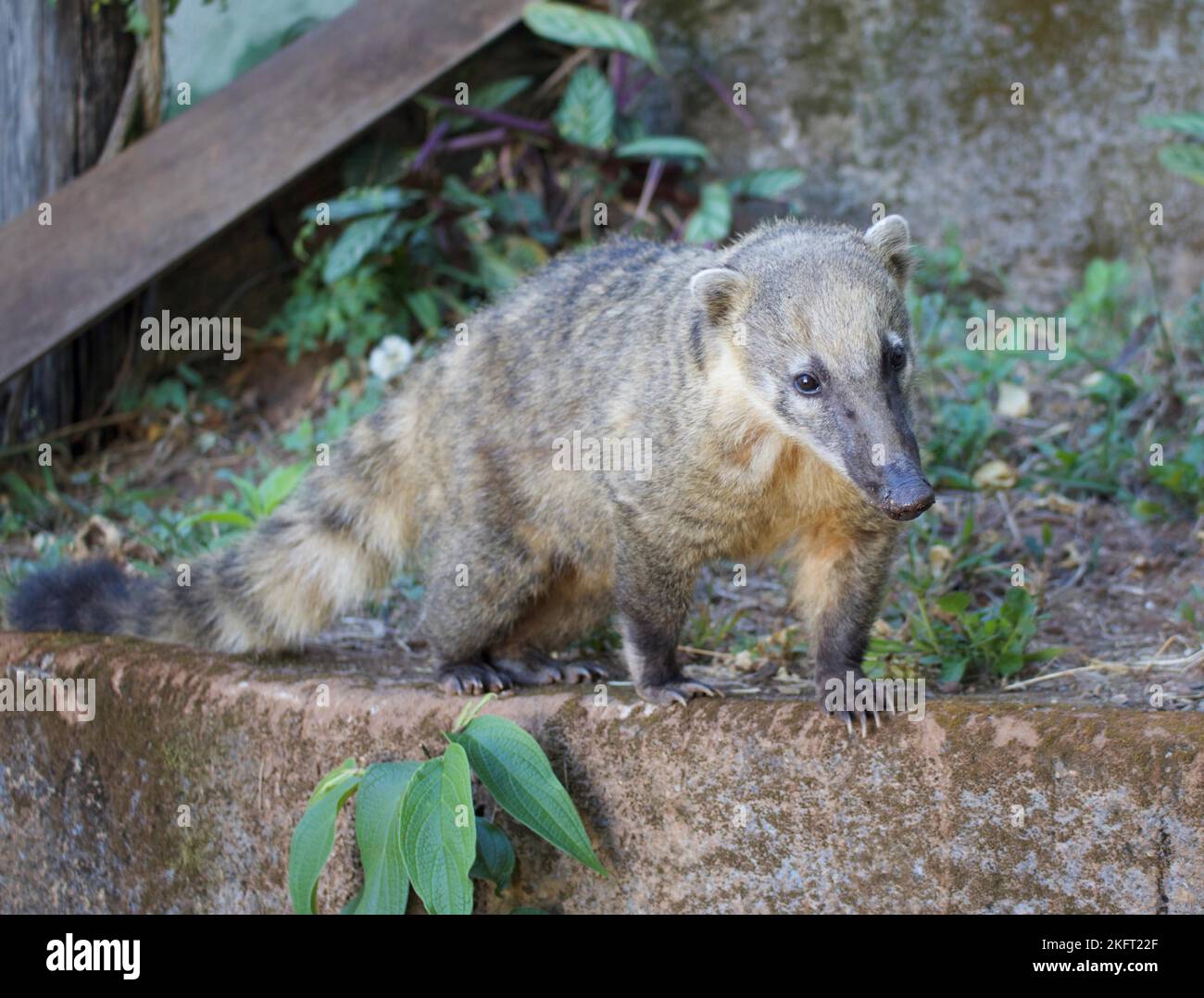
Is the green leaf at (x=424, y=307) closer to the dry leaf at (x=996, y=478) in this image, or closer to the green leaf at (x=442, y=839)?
the dry leaf at (x=996, y=478)

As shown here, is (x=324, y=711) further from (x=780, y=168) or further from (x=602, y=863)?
(x=780, y=168)

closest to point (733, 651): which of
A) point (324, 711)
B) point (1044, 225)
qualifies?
point (324, 711)

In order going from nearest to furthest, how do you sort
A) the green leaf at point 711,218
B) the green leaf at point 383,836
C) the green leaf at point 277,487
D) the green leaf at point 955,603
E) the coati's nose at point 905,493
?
the coati's nose at point 905,493
the green leaf at point 383,836
the green leaf at point 955,603
the green leaf at point 277,487
the green leaf at point 711,218

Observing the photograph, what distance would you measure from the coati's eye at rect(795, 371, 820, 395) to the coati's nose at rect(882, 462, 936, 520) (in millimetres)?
416

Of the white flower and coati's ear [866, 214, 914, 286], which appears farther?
the white flower

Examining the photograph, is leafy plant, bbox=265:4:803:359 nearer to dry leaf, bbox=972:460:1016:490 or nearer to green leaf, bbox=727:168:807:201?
green leaf, bbox=727:168:807:201

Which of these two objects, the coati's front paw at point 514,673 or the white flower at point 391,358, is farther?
the white flower at point 391,358

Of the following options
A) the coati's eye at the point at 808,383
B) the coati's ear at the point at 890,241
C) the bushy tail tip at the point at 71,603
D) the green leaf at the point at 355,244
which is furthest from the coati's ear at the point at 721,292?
the green leaf at the point at 355,244

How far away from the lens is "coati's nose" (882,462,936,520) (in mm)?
3486

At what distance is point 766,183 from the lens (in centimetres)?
775

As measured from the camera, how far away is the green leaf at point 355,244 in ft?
24.0

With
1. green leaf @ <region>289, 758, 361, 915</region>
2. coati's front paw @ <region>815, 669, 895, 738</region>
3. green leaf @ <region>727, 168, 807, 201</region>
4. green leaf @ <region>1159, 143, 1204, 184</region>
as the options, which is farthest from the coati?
green leaf @ <region>727, 168, 807, 201</region>

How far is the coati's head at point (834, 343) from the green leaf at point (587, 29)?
337 centimetres
